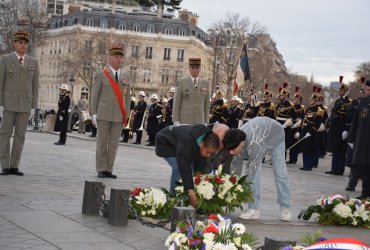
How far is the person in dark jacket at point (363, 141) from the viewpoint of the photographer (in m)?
12.9

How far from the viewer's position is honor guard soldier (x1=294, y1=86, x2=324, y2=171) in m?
20.0

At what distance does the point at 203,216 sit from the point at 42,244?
2.12m

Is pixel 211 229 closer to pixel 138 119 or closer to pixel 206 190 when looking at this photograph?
pixel 206 190

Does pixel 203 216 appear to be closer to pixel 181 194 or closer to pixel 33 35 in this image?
pixel 181 194

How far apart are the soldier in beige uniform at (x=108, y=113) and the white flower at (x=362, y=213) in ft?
15.6

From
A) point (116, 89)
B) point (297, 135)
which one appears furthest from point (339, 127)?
point (116, 89)

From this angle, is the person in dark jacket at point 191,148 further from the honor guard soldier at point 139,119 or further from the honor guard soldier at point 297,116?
the honor guard soldier at point 139,119

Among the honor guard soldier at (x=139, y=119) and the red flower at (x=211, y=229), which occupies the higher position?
the honor guard soldier at (x=139, y=119)

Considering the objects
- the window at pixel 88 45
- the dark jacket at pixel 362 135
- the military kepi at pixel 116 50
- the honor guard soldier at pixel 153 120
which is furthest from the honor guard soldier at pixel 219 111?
the window at pixel 88 45

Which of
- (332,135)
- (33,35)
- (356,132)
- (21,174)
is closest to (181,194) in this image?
(21,174)

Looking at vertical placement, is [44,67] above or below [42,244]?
above

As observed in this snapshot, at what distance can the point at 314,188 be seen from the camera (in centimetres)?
1459

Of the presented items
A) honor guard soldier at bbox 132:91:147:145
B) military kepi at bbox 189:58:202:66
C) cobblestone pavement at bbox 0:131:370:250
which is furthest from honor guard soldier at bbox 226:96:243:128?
military kepi at bbox 189:58:202:66

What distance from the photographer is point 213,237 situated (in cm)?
584
